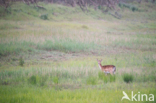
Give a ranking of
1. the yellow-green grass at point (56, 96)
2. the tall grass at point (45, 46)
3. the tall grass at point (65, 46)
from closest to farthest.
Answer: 1. the yellow-green grass at point (56, 96)
2. the tall grass at point (45, 46)
3. the tall grass at point (65, 46)

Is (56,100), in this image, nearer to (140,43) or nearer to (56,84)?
(56,84)

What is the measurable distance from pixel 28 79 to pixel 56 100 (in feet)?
7.42

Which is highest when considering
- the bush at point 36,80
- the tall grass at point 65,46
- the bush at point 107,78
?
the bush at point 36,80

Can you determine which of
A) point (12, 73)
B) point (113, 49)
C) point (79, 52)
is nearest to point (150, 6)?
point (113, 49)

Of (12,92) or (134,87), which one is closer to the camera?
(12,92)

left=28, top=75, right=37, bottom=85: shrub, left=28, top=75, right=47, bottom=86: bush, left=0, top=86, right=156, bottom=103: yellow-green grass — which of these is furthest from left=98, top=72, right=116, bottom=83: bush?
left=28, top=75, right=37, bottom=85: shrub

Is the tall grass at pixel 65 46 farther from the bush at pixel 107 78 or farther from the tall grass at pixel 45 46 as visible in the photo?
the bush at pixel 107 78

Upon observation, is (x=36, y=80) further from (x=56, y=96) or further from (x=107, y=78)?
(x=107, y=78)

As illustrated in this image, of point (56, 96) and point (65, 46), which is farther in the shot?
point (65, 46)

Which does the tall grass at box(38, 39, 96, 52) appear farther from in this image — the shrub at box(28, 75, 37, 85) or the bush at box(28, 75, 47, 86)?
the shrub at box(28, 75, 37, 85)

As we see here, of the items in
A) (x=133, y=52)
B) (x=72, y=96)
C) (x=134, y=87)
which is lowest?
(x=133, y=52)

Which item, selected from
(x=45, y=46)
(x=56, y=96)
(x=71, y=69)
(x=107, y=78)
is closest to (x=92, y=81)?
(x=107, y=78)

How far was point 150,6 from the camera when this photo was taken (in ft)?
67.6

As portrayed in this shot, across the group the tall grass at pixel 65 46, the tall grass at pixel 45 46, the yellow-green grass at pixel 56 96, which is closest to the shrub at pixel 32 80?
the yellow-green grass at pixel 56 96
